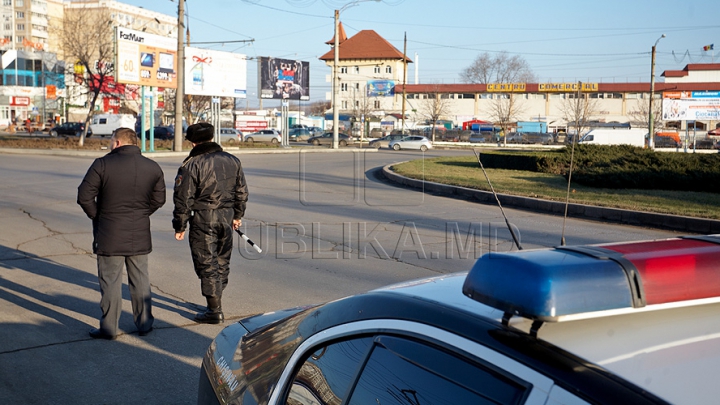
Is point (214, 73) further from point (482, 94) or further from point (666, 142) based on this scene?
point (482, 94)

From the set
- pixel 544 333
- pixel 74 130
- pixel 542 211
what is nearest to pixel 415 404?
pixel 544 333

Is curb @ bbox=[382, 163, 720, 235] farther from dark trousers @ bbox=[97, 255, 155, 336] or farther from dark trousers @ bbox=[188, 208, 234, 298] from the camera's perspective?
dark trousers @ bbox=[97, 255, 155, 336]

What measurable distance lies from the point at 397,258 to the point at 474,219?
14.6ft

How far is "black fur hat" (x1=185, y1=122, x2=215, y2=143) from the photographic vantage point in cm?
620

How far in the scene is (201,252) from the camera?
6160mm

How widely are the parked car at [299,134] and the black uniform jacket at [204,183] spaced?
64.1 meters

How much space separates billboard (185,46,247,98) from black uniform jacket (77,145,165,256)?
39245 mm

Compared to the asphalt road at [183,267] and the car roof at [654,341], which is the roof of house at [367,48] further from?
the car roof at [654,341]

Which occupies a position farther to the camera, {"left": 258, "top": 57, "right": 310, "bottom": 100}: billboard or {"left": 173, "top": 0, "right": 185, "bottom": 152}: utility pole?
{"left": 258, "top": 57, "right": 310, "bottom": 100}: billboard

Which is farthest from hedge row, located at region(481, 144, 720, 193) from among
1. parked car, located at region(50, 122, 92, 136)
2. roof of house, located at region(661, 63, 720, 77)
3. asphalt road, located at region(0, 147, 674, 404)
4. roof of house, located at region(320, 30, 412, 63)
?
roof of house, located at region(320, 30, 412, 63)

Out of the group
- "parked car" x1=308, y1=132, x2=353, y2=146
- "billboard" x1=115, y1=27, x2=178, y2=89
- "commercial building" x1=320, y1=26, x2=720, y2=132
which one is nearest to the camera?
"billboard" x1=115, y1=27, x2=178, y2=89

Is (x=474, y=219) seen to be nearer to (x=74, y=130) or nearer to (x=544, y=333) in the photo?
(x=544, y=333)

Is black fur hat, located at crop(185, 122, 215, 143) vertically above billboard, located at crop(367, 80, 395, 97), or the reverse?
billboard, located at crop(367, 80, 395, 97)

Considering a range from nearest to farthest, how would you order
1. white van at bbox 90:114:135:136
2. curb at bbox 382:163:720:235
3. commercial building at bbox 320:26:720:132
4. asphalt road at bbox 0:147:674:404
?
asphalt road at bbox 0:147:674:404 < curb at bbox 382:163:720:235 < white van at bbox 90:114:135:136 < commercial building at bbox 320:26:720:132
